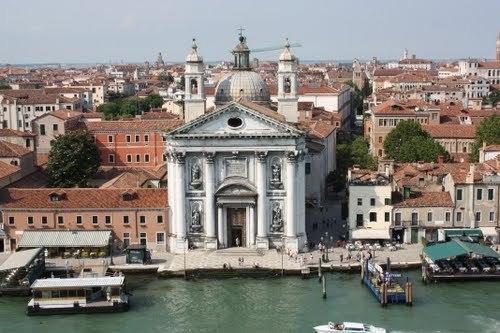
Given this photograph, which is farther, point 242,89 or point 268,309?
point 242,89

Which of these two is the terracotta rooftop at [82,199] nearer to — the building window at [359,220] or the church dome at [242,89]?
the church dome at [242,89]

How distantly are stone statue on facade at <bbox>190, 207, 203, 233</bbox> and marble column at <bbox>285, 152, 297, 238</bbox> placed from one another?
4114mm

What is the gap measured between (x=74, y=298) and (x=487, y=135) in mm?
35074

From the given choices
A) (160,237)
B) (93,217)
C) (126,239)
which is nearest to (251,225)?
(160,237)

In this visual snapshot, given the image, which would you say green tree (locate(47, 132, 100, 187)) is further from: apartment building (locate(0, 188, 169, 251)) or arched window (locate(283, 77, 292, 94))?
arched window (locate(283, 77, 292, 94))

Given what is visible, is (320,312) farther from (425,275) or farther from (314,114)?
(314,114)

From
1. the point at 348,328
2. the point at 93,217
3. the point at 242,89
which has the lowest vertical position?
the point at 348,328

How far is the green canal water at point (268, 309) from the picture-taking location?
88.4 feet

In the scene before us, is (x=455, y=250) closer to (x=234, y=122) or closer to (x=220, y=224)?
(x=220, y=224)

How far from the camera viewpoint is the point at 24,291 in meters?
30.6

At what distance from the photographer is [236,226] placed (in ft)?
118

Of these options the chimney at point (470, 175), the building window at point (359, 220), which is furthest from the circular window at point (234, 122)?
the chimney at point (470, 175)

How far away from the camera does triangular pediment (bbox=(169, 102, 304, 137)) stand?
3459 centimetres

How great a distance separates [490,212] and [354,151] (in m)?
20.9
